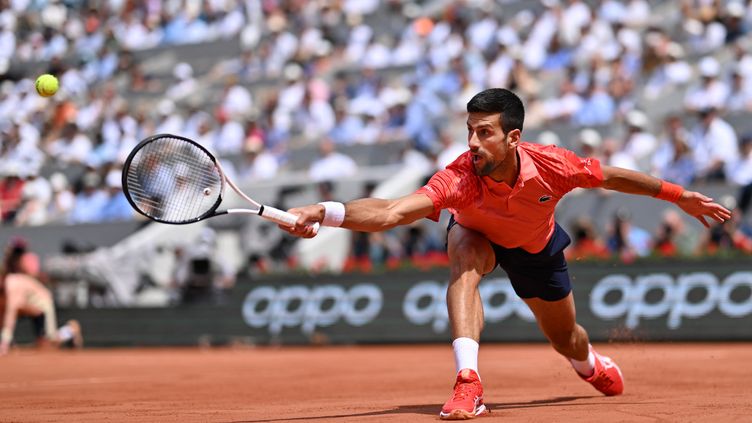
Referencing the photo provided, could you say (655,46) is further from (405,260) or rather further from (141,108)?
(141,108)

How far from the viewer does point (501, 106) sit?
285 inches

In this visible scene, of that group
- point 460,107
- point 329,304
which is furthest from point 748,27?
point 329,304

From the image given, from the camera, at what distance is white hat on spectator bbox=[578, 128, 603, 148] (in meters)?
16.1

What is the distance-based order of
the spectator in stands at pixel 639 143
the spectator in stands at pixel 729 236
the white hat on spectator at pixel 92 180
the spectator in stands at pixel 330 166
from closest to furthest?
the spectator in stands at pixel 729 236 < the spectator in stands at pixel 639 143 < the spectator in stands at pixel 330 166 < the white hat on spectator at pixel 92 180

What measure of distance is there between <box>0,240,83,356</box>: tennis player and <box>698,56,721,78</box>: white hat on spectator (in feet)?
33.0

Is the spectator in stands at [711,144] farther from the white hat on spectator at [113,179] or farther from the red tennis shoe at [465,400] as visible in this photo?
the white hat on spectator at [113,179]

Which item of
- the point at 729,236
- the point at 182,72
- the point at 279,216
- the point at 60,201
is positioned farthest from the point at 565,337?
the point at 182,72

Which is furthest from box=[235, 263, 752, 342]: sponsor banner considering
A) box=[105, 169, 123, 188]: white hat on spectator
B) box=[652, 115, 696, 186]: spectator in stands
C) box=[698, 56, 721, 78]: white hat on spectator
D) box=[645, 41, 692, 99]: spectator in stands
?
box=[105, 169, 123, 188]: white hat on spectator

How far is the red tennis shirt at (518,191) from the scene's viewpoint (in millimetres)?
7316

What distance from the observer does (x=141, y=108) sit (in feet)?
79.5

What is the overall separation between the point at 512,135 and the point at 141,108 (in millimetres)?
17877

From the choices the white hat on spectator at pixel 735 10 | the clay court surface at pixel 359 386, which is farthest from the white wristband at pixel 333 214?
the white hat on spectator at pixel 735 10

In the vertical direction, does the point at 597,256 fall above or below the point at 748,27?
below

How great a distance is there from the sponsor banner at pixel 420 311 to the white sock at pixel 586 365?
4.79 m
